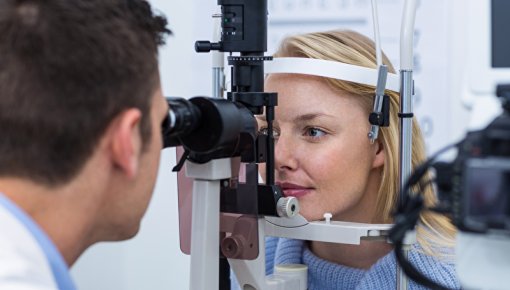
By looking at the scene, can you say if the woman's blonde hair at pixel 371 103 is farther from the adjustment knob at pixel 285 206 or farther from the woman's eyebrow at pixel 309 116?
the adjustment knob at pixel 285 206

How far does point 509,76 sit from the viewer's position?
35.4 inches

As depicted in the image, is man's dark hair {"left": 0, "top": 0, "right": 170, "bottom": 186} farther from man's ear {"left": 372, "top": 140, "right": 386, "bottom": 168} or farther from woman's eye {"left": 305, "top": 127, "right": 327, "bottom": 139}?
man's ear {"left": 372, "top": 140, "right": 386, "bottom": 168}

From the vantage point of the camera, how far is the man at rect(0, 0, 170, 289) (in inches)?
34.9

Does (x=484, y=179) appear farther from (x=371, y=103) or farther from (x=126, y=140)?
→ (x=371, y=103)

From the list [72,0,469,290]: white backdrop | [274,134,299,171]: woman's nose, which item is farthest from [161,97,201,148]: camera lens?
[72,0,469,290]: white backdrop

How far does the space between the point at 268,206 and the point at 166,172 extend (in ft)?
4.14

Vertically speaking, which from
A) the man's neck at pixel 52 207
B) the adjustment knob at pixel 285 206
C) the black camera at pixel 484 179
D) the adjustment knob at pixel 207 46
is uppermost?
the adjustment knob at pixel 207 46

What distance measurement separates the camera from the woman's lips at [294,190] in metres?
1.46

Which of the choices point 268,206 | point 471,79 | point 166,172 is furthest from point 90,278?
point 471,79

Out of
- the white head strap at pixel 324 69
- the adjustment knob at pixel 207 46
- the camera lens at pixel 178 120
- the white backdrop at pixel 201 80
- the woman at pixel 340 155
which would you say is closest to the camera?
the camera lens at pixel 178 120

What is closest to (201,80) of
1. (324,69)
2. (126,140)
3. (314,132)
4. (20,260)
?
(314,132)

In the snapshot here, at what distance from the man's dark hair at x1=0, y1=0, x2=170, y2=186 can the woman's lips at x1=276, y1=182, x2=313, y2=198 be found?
580 millimetres

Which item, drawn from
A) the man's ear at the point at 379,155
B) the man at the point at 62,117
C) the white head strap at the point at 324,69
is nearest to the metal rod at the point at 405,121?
the white head strap at the point at 324,69

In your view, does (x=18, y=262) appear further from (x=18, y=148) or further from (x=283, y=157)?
(x=283, y=157)
